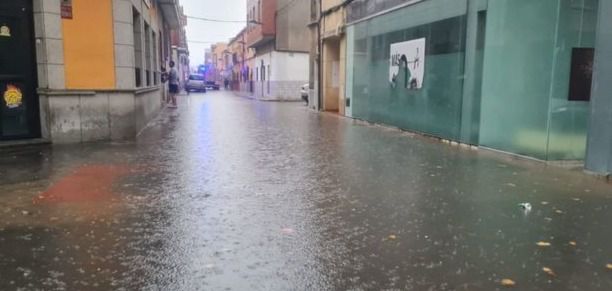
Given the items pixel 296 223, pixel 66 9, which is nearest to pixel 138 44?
pixel 66 9

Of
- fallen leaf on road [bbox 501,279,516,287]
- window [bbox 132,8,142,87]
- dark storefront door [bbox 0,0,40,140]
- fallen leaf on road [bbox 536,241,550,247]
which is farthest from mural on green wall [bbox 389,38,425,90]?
fallen leaf on road [bbox 501,279,516,287]

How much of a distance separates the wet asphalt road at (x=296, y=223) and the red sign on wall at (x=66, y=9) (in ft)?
9.33

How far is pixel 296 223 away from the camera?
16.1 feet

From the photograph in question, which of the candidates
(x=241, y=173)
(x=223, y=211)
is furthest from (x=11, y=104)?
(x=223, y=211)

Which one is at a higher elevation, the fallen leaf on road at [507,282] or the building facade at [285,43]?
the building facade at [285,43]

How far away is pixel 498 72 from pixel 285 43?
87.6ft

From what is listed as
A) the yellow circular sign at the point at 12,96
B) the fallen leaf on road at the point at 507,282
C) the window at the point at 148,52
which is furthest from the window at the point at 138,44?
the fallen leaf on road at the point at 507,282

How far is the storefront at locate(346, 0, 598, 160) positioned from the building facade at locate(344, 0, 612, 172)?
2cm

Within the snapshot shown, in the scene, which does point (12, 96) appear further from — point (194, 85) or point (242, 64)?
point (242, 64)

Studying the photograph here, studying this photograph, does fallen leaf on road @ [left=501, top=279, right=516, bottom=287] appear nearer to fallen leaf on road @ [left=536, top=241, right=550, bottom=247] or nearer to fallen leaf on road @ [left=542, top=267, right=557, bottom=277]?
fallen leaf on road @ [left=542, top=267, right=557, bottom=277]

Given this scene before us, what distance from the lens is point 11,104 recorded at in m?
9.68

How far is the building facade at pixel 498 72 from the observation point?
7902 millimetres

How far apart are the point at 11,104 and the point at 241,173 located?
5440 mm

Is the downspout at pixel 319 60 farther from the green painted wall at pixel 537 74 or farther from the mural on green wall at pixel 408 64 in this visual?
the green painted wall at pixel 537 74
